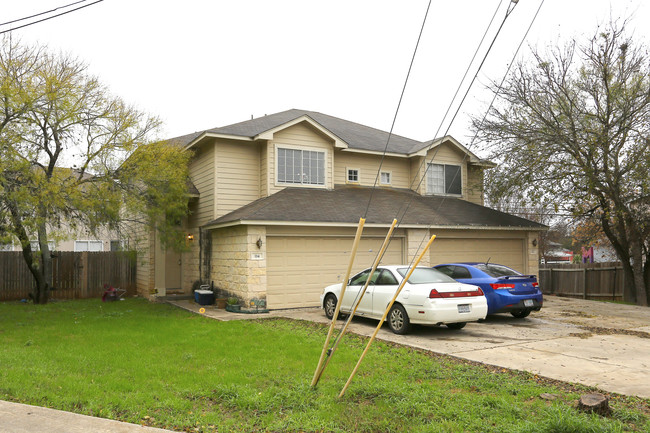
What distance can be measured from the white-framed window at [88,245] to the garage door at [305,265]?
63.9ft

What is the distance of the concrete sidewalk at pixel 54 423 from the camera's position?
4.61 meters

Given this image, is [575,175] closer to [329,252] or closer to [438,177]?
[438,177]

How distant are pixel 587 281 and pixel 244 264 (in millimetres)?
15013

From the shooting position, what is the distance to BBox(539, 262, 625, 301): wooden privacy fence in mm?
19797

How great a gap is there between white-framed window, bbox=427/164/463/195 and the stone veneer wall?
28.7 ft

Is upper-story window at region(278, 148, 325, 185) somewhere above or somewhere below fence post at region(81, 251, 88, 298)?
above

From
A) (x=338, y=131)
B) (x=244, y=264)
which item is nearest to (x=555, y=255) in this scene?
(x=338, y=131)

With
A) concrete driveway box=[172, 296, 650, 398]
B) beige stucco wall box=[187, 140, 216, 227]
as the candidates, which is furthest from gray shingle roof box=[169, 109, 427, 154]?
concrete driveway box=[172, 296, 650, 398]

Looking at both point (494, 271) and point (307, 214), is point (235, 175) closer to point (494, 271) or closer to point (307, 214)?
point (307, 214)

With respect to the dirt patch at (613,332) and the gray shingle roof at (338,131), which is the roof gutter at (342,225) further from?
the dirt patch at (613,332)

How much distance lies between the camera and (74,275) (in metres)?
18.5

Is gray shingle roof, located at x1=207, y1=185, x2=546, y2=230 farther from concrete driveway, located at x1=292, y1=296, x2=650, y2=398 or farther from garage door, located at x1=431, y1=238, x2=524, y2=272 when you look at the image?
concrete driveway, located at x1=292, y1=296, x2=650, y2=398

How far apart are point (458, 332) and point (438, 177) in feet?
35.1

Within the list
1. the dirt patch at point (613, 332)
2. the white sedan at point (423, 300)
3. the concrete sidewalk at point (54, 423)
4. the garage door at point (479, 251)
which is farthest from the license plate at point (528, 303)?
the concrete sidewalk at point (54, 423)
